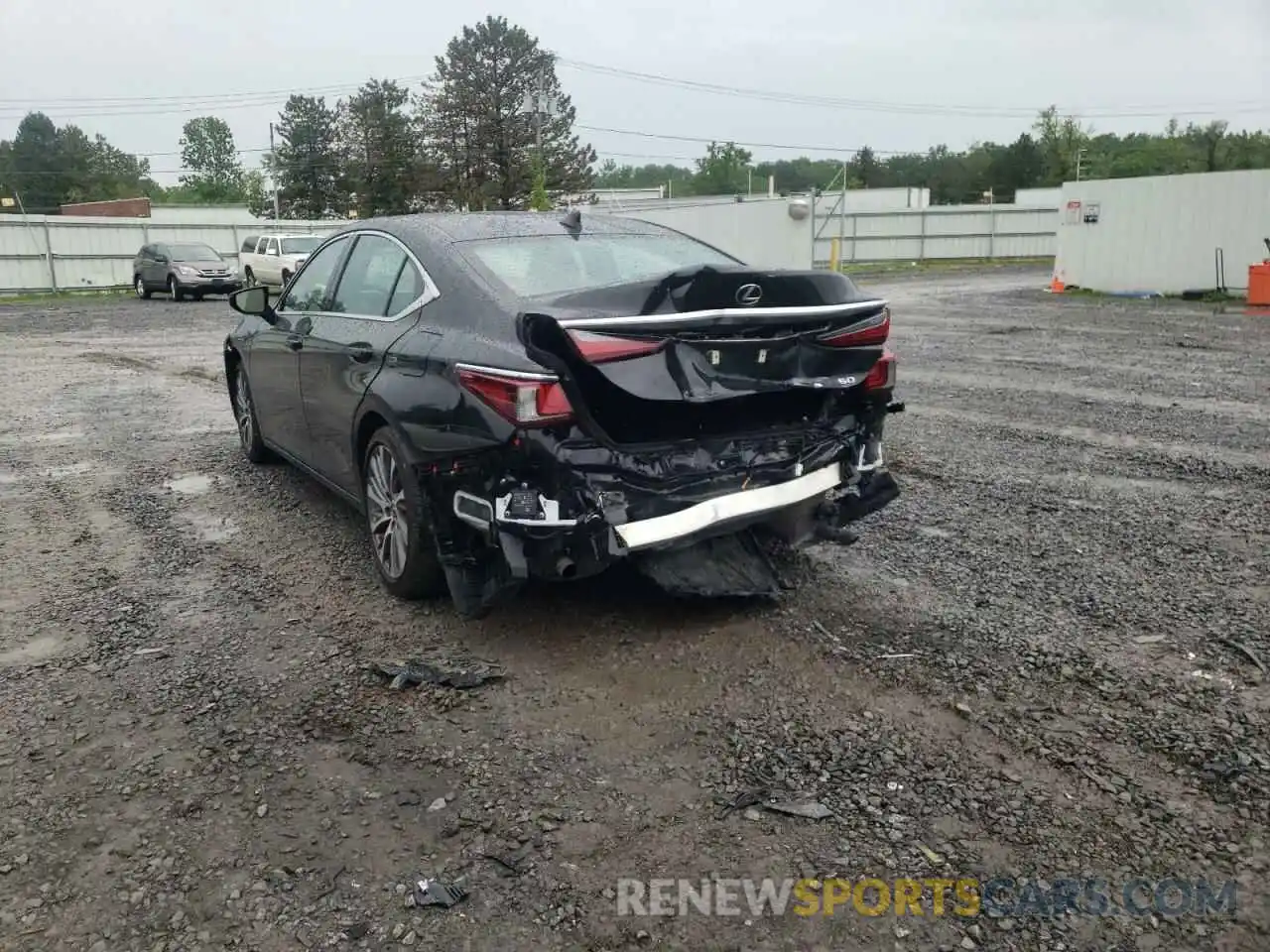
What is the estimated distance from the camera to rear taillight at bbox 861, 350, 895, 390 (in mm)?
4383

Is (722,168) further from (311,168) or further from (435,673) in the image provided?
(435,673)

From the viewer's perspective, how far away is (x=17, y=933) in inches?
98.1

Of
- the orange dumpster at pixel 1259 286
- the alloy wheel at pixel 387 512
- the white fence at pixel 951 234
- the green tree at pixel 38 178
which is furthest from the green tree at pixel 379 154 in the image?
the alloy wheel at pixel 387 512

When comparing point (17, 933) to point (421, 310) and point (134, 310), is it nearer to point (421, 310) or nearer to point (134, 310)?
point (421, 310)

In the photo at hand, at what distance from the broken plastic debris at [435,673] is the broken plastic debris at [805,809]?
1.26 meters

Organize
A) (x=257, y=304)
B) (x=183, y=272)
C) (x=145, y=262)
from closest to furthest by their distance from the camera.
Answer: (x=257, y=304) → (x=183, y=272) → (x=145, y=262)

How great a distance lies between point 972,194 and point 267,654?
81.0m

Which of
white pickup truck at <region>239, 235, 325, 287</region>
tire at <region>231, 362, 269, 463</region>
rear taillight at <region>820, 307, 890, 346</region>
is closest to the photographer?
rear taillight at <region>820, 307, 890, 346</region>

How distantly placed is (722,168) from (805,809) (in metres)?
103

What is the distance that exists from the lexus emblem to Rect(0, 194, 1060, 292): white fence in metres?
14.3

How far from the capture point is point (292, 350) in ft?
18.3

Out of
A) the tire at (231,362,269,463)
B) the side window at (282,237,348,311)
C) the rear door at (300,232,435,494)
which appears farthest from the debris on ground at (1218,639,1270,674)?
the tire at (231,362,269,463)

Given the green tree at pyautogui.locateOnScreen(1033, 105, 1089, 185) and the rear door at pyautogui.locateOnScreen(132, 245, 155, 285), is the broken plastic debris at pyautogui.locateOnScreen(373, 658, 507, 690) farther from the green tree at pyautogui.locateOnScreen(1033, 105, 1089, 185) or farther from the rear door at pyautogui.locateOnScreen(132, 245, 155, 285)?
the green tree at pyautogui.locateOnScreen(1033, 105, 1089, 185)

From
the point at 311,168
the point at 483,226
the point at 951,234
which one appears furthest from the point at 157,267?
the point at 311,168
